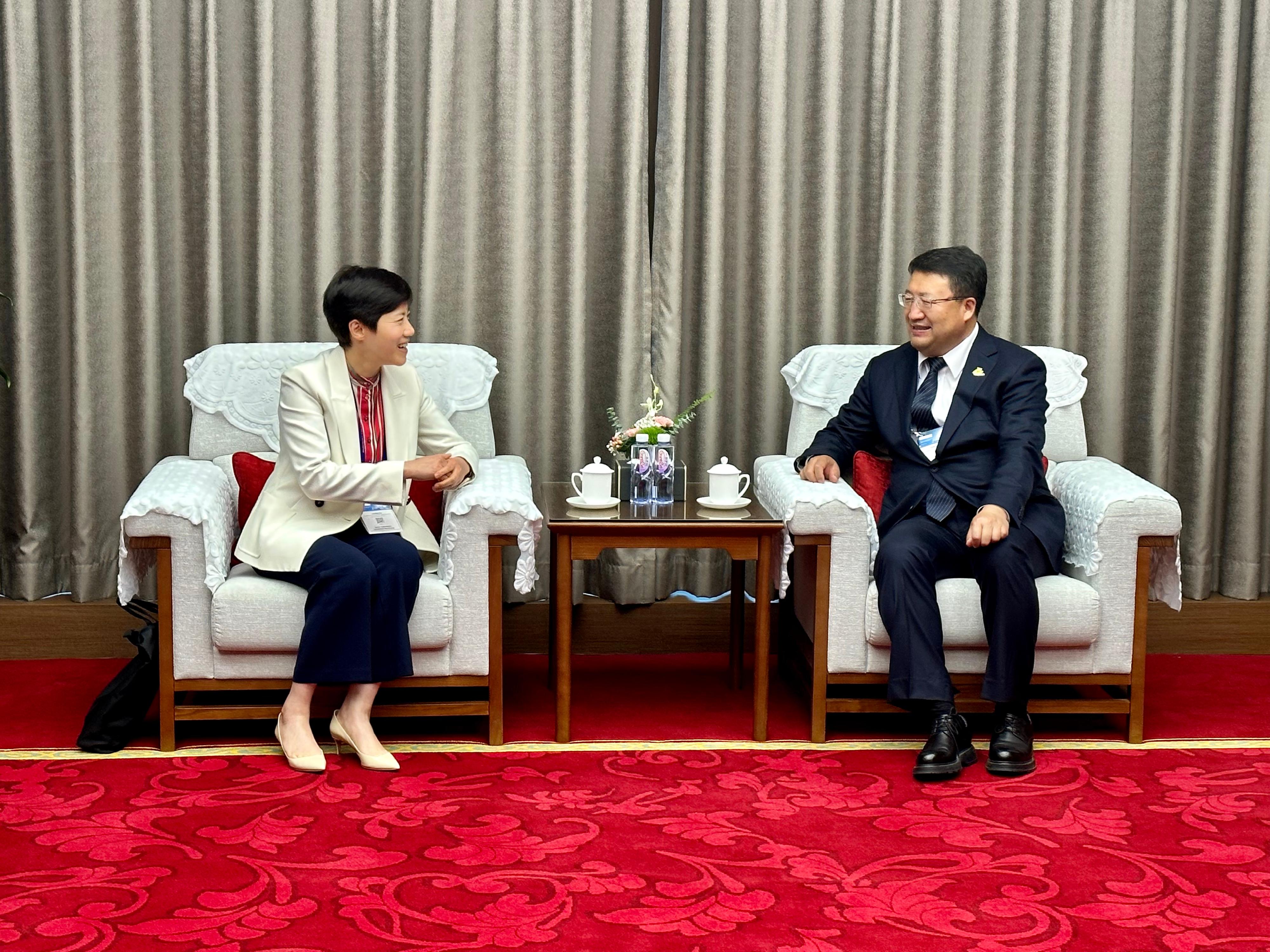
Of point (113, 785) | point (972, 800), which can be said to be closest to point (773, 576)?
point (972, 800)

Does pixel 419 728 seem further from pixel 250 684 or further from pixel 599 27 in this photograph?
pixel 599 27

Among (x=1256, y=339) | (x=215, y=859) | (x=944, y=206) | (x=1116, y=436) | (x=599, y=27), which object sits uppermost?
(x=599, y=27)

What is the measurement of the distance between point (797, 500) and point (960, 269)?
0.71 m

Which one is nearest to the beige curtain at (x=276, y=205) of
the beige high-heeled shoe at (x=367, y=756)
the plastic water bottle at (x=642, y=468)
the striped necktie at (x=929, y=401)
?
the plastic water bottle at (x=642, y=468)

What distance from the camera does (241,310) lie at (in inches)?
155

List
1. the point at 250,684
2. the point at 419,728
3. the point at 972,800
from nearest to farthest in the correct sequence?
the point at 972,800 → the point at 250,684 → the point at 419,728

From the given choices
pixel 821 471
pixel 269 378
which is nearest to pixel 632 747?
pixel 821 471

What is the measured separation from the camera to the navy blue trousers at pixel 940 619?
3088 mm

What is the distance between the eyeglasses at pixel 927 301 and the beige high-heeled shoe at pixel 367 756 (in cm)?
164

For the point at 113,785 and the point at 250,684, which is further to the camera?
the point at 250,684

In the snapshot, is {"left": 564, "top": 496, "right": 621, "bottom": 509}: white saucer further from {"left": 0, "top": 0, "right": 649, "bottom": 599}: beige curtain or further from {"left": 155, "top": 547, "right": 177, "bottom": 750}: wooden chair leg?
{"left": 155, "top": 547, "right": 177, "bottom": 750}: wooden chair leg

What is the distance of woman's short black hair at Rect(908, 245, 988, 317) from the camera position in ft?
10.9

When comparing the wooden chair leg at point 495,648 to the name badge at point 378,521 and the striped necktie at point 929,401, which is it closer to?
the name badge at point 378,521

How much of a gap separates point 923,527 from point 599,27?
1.76 m
